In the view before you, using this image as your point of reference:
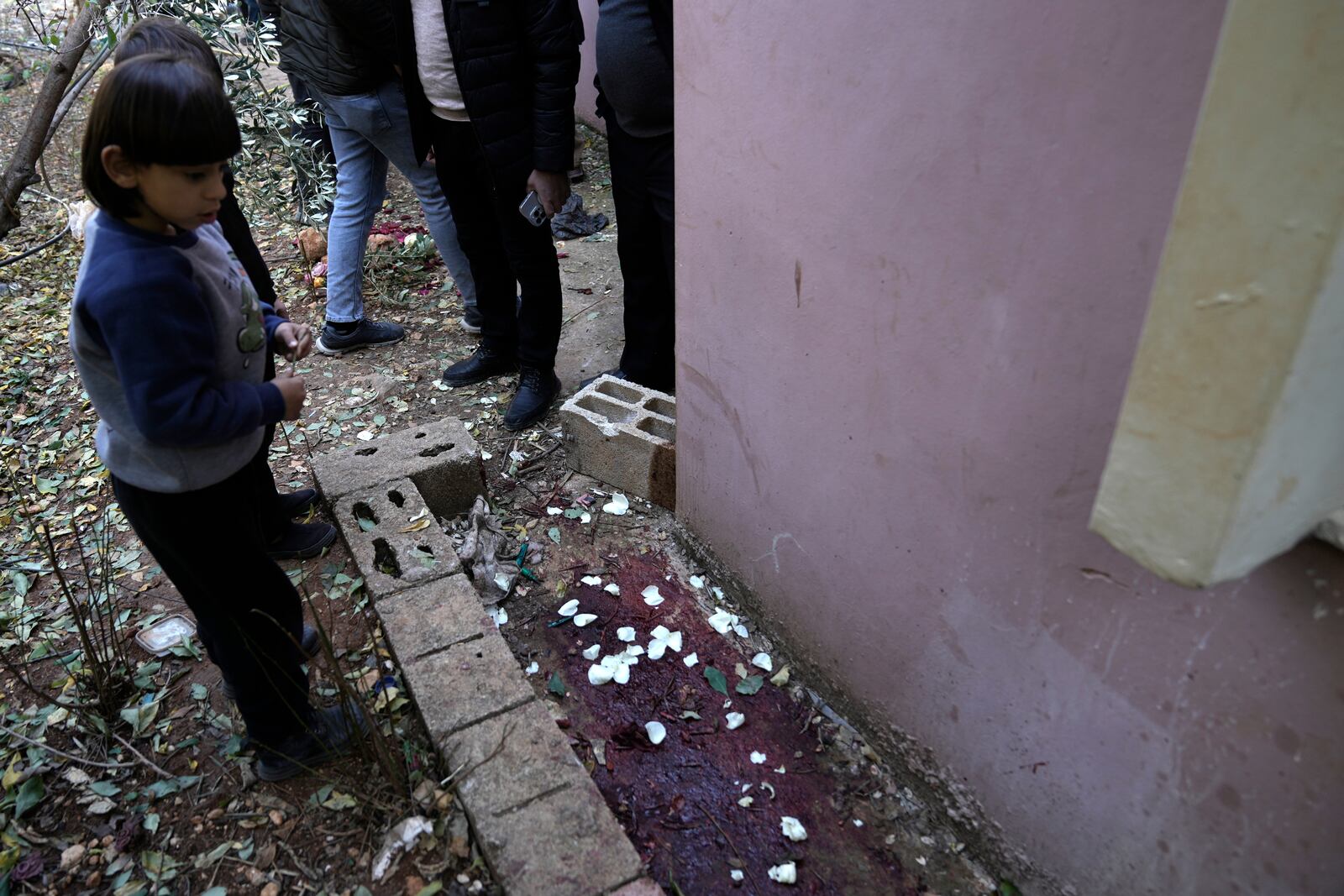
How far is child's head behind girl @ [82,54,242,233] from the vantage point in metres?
1.55

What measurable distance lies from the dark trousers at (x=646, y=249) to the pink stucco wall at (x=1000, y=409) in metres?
0.86

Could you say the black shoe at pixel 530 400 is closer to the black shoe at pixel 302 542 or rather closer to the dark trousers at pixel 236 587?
the black shoe at pixel 302 542

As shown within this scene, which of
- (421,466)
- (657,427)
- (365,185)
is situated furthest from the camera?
(365,185)

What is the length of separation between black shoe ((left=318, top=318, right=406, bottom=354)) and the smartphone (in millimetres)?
1477

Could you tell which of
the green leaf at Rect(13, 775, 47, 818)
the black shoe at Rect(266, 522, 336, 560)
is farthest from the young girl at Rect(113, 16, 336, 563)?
the green leaf at Rect(13, 775, 47, 818)

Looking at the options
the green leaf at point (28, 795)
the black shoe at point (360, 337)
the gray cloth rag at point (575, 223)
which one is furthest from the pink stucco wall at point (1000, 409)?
the gray cloth rag at point (575, 223)

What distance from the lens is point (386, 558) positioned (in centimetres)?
289

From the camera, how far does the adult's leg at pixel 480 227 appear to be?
3.77 metres

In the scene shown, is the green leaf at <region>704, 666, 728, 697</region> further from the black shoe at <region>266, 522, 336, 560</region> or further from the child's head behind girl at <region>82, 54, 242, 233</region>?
the child's head behind girl at <region>82, 54, 242, 233</region>

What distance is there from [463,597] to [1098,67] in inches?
83.6

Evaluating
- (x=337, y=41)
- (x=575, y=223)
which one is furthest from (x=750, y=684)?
(x=575, y=223)

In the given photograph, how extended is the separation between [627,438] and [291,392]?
1.64 meters

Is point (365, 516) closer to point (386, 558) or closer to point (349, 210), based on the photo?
point (386, 558)

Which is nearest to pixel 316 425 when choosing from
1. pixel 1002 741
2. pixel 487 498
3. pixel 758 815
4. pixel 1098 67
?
pixel 487 498
